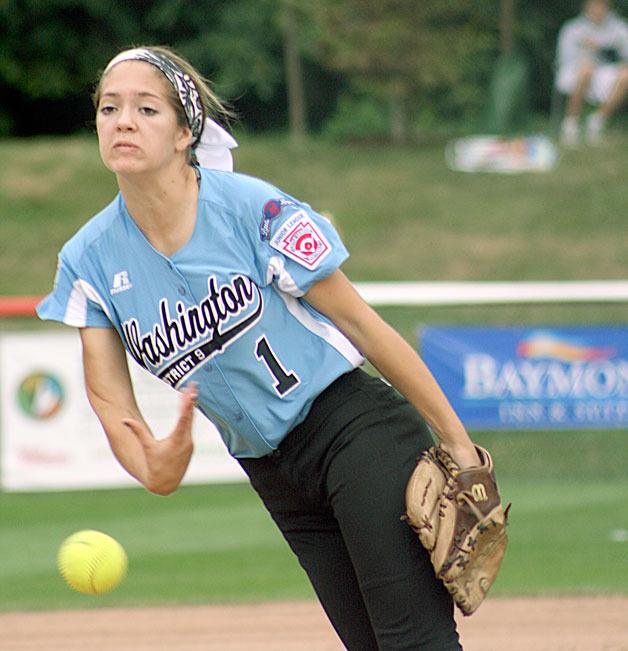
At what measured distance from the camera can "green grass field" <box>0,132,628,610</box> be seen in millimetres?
7902

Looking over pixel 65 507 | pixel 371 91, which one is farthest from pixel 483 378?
pixel 371 91

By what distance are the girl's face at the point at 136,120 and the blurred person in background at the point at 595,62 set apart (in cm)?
1196

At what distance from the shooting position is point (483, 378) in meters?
10.1

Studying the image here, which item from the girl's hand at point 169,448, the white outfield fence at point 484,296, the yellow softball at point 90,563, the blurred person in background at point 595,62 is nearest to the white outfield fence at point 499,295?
the white outfield fence at point 484,296

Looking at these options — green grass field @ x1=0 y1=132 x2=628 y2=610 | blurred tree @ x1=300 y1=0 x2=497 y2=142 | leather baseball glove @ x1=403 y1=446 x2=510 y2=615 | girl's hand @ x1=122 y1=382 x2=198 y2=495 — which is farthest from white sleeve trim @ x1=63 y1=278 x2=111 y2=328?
blurred tree @ x1=300 y1=0 x2=497 y2=142

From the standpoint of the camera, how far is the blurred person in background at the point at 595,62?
14.5 metres

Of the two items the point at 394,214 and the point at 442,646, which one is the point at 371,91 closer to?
the point at 394,214

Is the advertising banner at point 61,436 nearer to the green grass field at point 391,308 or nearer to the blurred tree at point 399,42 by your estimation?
the green grass field at point 391,308

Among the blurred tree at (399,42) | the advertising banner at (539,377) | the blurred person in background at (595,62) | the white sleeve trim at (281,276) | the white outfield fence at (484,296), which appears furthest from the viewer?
the blurred tree at (399,42)

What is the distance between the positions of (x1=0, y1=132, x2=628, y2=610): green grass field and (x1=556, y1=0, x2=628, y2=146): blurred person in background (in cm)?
59

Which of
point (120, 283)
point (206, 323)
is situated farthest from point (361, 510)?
point (120, 283)

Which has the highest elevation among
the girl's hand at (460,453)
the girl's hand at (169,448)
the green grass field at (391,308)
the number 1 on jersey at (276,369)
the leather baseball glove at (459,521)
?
the number 1 on jersey at (276,369)

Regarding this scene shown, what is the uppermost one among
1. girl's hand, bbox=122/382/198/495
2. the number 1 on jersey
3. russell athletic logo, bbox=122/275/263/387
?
russell athletic logo, bbox=122/275/263/387

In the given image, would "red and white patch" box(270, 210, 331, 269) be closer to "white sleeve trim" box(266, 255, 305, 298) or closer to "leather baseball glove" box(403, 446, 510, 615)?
"white sleeve trim" box(266, 255, 305, 298)
